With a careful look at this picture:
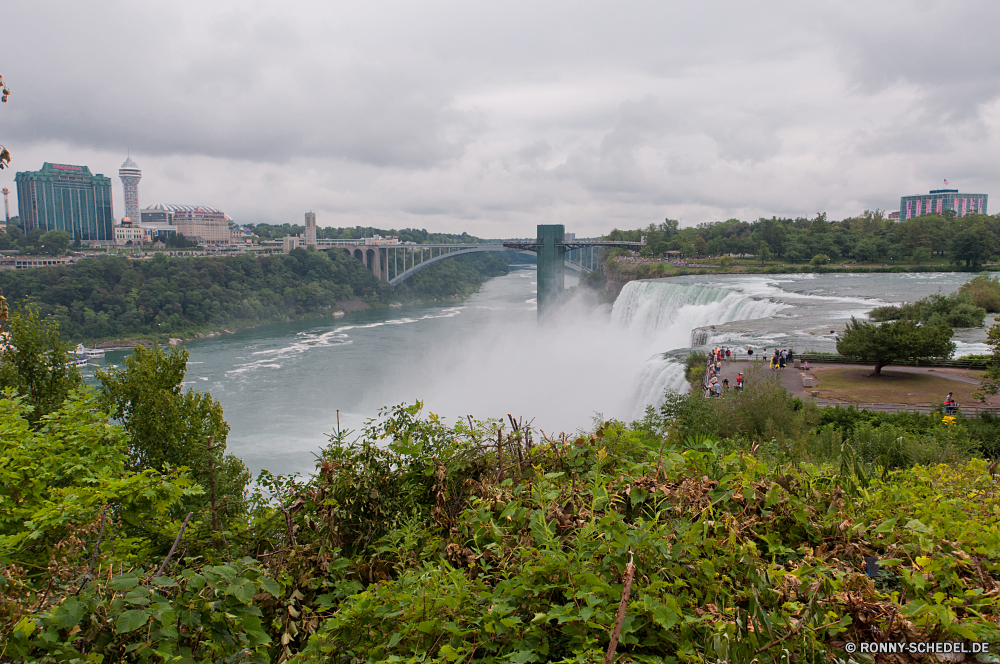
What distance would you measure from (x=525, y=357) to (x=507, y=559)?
31212mm

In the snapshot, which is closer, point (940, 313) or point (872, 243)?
point (940, 313)

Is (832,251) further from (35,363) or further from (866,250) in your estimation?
(35,363)

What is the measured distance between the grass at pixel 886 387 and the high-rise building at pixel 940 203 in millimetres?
124695

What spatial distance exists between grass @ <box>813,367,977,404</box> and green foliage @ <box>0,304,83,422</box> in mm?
12983

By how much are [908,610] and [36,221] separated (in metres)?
117

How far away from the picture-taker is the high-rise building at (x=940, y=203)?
387ft

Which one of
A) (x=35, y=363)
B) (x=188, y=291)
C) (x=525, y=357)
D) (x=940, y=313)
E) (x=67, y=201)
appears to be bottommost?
(x=525, y=357)

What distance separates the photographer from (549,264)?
45312 millimetres

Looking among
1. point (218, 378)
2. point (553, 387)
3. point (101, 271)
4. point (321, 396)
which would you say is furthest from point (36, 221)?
point (553, 387)

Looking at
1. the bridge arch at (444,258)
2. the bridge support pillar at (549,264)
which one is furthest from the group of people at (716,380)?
the bridge arch at (444,258)

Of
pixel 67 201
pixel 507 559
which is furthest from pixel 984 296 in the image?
pixel 67 201

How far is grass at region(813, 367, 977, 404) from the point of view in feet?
39.9

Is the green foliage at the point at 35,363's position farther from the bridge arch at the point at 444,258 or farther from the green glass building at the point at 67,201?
the green glass building at the point at 67,201

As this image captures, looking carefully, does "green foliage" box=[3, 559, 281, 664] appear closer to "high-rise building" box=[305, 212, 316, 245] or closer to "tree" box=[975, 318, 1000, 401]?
"tree" box=[975, 318, 1000, 401]
